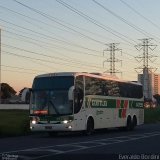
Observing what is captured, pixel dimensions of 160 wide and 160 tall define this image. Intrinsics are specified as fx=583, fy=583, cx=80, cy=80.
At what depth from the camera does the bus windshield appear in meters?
30.2

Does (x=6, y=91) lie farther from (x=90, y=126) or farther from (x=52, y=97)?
(x=52, y=97)

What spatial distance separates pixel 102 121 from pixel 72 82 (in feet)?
17.0

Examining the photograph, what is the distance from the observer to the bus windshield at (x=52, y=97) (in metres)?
30.2

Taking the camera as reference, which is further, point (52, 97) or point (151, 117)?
point (151, 117)

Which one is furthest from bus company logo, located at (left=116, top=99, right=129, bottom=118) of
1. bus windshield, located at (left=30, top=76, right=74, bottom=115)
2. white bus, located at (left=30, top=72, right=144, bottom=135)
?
bus windshield, located at (left=30, top=76, right=74, bottom=115)

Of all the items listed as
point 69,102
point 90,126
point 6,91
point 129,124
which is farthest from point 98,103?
point 6,91

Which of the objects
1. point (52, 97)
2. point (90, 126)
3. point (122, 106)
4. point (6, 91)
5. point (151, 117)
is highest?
point (6, 91)

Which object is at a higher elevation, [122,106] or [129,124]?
[122,106]

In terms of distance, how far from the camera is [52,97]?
1193 inches

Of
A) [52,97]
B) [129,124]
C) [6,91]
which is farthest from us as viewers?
[6,91]

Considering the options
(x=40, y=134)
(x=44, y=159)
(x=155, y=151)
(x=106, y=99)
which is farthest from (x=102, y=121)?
(x=44, y=159)

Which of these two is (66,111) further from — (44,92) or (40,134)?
(40,134)

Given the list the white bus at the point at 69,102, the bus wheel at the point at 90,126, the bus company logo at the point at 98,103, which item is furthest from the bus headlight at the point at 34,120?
the bus company logo at the point at 98,103

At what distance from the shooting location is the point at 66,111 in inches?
1190
